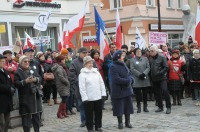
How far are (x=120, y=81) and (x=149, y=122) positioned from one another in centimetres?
139

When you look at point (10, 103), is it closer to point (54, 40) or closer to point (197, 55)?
point (197, 55)

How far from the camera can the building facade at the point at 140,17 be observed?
29.5m

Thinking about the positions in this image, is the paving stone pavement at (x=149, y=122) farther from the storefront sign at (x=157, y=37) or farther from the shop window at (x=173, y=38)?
the shop window at (x=173, y=38)

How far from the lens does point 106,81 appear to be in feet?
37.2

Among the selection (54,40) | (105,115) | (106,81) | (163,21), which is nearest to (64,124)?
(105,115)

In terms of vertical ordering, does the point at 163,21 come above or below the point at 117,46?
Result: above

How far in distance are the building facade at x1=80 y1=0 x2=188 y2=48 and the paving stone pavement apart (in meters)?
19.2

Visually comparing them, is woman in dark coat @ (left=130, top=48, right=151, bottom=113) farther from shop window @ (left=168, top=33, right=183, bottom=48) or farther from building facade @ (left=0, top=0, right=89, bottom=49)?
shop window @ (left=168, top=33, right=183, bottom=48)

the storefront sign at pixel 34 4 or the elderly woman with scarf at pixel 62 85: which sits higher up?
the storefront sign at pixel 34 4

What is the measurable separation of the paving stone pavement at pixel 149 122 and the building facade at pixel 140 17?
758 inches

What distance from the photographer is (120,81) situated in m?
7.93

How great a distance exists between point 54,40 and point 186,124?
47.5 feet

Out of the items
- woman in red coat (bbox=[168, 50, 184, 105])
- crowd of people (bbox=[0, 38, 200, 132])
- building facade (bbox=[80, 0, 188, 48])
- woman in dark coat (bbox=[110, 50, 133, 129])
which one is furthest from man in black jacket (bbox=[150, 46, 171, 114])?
building facade (bbox=[80, 0, 188, 48])

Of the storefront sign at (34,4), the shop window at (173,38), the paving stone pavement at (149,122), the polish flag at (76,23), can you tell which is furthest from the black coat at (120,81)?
the shop window at (173,38)
